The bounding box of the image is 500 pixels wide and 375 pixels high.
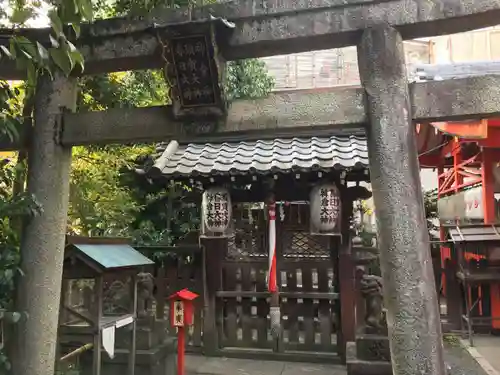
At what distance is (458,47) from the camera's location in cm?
1502

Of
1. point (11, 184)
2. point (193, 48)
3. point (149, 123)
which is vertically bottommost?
point (11, 184)

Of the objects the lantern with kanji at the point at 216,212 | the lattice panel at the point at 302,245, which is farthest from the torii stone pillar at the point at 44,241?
the lattice panel at the point at 302,245

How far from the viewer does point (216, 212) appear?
6543 mm

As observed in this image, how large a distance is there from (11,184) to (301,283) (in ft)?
16.4

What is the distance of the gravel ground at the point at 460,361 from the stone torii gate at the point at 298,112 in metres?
3.96

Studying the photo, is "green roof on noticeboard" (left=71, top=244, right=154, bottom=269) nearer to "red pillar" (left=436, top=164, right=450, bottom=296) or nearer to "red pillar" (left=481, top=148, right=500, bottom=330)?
"red pillar" (left=481, top=148, right=500, bottom=330)

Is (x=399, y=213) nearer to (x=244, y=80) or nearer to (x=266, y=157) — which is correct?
(x=266, y=157)

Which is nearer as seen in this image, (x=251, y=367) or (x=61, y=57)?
(x=61, y=57)

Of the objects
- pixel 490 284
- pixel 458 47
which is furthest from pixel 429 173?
pixel 490 284

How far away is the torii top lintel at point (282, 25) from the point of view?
11.0 feet

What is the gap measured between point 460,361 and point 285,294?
2942 mm

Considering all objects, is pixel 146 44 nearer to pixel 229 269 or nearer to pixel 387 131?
pixel 387 131

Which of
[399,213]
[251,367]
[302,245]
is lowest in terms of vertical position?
[251,367]

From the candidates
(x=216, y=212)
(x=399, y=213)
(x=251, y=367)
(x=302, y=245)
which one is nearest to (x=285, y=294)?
(x=302, y=245)
